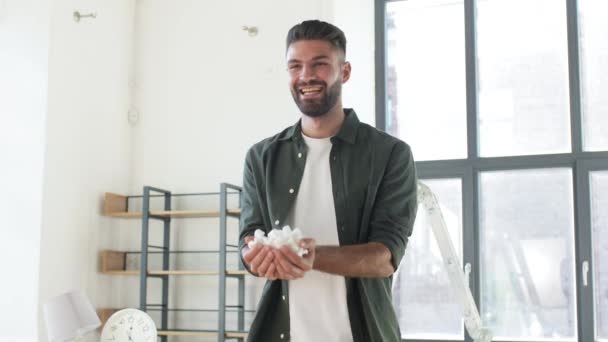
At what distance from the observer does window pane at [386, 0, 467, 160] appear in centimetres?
587

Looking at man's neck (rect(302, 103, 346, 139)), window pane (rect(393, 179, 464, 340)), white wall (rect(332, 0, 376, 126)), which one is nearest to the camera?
man's neck (rect(302, 103, 346, 139))

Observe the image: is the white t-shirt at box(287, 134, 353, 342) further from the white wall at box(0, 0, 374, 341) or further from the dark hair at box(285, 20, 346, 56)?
the white wall at box(0, 0, 374, 341)

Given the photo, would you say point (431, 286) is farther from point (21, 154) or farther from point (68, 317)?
point (21, 154)

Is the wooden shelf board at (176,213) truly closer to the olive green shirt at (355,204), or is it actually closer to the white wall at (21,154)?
the white wall at (21,154)

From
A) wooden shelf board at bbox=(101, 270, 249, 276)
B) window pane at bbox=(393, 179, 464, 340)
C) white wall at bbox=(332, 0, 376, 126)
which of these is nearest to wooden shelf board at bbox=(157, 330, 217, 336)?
wooden shelf board at bbox=(101, 270, 249, 276)

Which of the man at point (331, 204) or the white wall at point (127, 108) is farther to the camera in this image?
the white wall at point (127, 108)

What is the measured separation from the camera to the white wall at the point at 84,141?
5.76 meters

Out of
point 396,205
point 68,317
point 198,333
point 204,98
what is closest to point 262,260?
point 396,205

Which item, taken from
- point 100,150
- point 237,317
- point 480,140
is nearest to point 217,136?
point 100,150

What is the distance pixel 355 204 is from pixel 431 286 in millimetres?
4338

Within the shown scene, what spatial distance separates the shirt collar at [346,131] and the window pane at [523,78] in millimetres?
4236

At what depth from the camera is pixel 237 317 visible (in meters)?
5.96

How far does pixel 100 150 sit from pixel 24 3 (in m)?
1.20

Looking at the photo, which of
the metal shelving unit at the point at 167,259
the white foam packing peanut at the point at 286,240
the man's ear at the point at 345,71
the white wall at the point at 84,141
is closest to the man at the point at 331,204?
the man's ear at the point at 345,71
